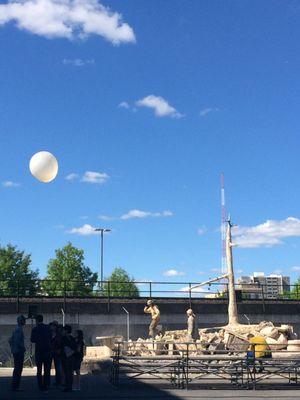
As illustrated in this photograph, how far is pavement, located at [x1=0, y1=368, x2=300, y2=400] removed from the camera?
41.5ft

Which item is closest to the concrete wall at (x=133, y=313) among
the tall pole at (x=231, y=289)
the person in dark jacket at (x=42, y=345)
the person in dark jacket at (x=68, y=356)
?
the tall pole at (x=231, y=289)

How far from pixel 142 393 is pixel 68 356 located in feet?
6.03

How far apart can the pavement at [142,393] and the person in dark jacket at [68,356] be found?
0.28 m

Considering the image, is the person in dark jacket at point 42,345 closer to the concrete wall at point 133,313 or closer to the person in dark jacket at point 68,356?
the person in dark jacket at point 68,356

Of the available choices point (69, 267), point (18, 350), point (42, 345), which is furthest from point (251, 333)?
point (69, 267)

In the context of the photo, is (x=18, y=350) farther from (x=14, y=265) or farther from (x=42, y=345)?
(x=14, y=265)

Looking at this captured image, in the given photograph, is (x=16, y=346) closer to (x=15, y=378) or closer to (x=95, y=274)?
(x=15, y=378)

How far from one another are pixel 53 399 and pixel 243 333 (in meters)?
14.1

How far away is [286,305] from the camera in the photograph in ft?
106

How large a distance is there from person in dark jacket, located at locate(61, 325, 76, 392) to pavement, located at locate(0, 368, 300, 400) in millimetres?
283

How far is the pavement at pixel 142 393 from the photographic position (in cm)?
1266

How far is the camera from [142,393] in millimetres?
13570

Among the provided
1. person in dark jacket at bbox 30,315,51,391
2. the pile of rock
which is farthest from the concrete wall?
person in dark jacket at bbox 30,315,51,391

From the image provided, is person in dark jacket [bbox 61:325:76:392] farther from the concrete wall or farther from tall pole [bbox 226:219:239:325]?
tall pole [bbox 226:219:239:325]
